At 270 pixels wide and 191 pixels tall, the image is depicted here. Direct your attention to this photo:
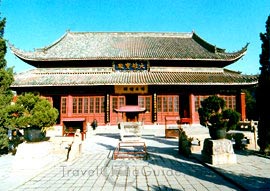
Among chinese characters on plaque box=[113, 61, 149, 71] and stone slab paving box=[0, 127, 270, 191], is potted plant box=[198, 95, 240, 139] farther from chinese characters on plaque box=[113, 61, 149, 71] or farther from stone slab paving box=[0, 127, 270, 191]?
chinese characters on plaque box=[113, 61, 149, 71]

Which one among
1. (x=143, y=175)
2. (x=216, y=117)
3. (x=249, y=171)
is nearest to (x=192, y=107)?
(x=216, y=117)

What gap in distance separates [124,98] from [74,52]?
7499 mm

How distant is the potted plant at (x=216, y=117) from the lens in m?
7.32

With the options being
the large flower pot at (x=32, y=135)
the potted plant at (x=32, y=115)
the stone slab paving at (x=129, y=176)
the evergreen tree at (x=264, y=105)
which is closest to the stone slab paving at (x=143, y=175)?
the stone slab paving at (x=129, y=176)

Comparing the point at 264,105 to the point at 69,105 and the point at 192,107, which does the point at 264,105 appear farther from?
the point at 69,105

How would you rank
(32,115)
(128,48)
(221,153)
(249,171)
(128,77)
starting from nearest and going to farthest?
(249,171) < (221,153) < (32,115) < (128,77) < (128,48)

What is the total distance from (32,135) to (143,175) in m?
3.99

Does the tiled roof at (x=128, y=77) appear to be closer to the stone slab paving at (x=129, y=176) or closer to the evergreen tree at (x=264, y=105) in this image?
the evergreen tree at (x=264, y=105)

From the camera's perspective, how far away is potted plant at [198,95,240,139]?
24.0 ft

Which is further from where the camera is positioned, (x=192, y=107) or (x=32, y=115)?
(x=192, y=107)

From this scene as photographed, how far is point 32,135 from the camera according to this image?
7324 mm

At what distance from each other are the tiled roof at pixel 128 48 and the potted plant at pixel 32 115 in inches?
516

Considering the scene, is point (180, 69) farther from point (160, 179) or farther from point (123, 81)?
point (160, 179)

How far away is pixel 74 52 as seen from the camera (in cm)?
2262
